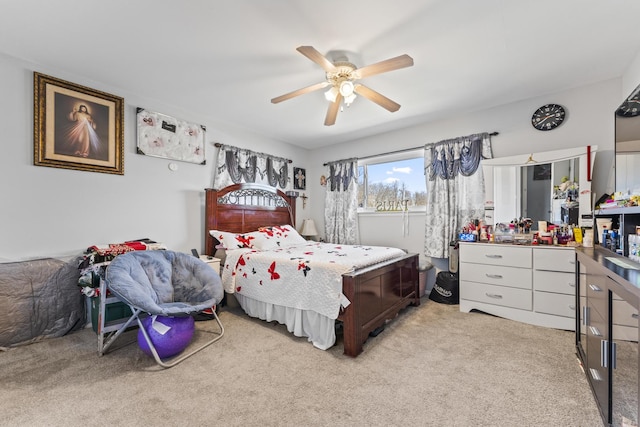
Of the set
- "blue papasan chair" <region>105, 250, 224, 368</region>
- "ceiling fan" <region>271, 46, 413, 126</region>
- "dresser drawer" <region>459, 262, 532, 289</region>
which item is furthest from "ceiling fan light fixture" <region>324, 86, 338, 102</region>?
"dresser drawer" <region>459, 262, 532, 289</region>

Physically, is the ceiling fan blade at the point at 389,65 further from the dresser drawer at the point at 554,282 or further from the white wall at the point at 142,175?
the dresser drawer at the point at 554,282

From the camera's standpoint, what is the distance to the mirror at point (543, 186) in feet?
9.27

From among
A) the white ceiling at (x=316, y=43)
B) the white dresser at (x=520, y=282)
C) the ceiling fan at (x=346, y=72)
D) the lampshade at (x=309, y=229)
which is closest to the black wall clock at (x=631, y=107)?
the white ceiling at (x=316, y=43)

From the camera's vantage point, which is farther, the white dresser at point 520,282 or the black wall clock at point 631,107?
the white dresser at point 520,282

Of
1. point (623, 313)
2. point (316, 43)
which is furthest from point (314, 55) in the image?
point (623, 313)

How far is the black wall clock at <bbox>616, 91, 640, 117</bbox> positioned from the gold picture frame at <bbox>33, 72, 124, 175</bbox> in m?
4.55

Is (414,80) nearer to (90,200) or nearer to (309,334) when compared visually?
(309,334)

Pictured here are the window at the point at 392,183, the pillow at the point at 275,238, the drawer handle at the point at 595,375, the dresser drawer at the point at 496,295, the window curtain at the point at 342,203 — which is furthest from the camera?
the window curtain at the point at 342,203

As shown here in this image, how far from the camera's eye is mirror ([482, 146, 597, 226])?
2.82 meters

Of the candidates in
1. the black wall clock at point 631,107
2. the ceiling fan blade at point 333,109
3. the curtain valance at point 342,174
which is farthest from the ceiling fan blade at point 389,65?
the curtain valance at point 342,174

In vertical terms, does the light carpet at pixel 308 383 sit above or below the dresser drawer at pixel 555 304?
below

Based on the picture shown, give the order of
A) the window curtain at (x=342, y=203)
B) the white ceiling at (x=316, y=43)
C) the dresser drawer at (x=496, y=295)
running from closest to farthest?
1. the white ceiling at (x=316, y=43)
2. the dresser drawer at (x=496, y=295)
3. the window curtain at (x=342, y=203)

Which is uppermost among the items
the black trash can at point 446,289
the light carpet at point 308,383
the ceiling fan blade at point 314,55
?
the ceiling fan blade at point 314,55

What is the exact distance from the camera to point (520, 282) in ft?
9.23
